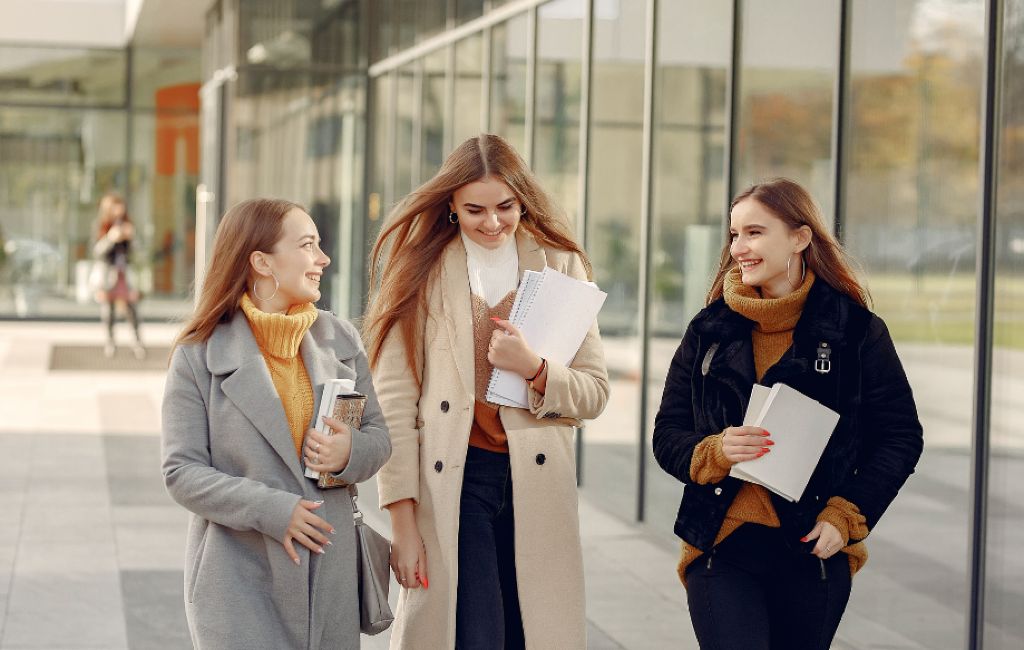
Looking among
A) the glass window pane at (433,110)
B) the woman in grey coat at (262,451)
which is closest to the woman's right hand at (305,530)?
the woman in grey coat at (262,451)

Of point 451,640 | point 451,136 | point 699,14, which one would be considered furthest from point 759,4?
point 451,136

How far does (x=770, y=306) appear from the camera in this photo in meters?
3.51

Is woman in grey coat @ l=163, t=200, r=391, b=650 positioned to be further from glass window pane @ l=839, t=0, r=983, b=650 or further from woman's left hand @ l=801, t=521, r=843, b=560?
glass window pane @ l=839, t=0, r=983, b=650

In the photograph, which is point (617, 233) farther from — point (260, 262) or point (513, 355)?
point (260, 262)

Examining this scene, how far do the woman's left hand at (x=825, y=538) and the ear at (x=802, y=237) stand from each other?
633 millimetres

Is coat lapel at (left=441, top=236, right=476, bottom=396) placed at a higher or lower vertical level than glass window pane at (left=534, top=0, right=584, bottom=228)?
lower

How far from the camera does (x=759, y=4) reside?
7.87 m

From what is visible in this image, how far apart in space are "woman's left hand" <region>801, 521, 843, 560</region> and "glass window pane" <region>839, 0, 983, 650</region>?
2507 mm

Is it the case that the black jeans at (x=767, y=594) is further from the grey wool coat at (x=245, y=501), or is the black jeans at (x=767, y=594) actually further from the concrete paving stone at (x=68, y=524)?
the concrete paving stone at (x=68, y=524)

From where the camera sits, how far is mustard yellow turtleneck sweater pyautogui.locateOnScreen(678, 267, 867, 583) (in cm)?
345

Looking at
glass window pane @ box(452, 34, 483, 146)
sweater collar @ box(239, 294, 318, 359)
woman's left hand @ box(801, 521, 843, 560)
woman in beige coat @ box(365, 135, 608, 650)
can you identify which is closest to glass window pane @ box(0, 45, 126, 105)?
glass window pane @ box(452, 34, 483, 146)

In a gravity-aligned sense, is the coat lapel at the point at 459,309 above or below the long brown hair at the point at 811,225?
below

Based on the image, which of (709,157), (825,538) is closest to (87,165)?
(709,157)

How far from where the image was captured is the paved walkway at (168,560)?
19.4 ft
